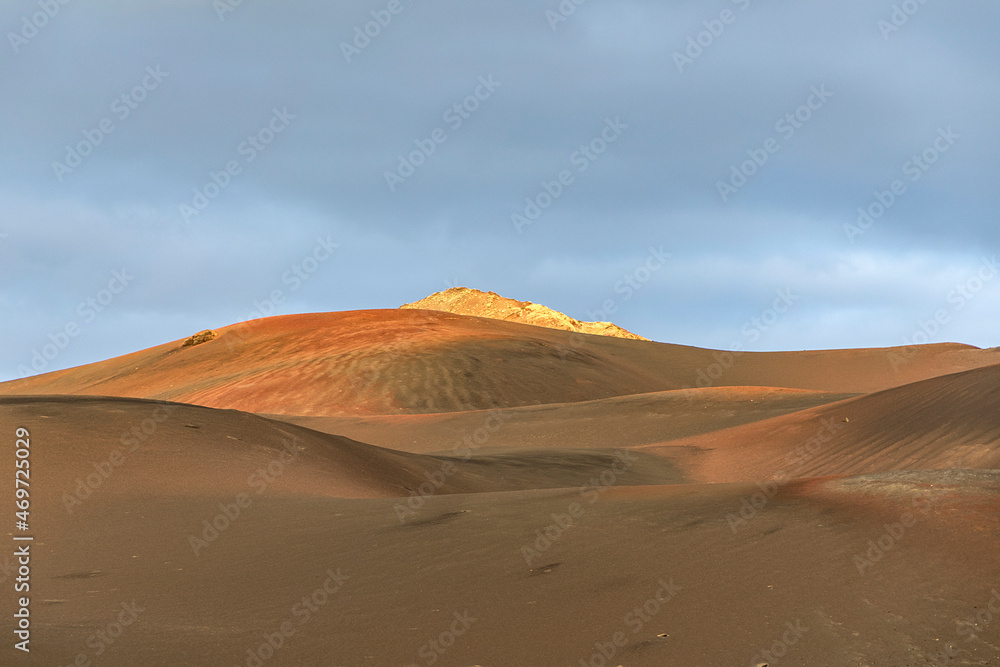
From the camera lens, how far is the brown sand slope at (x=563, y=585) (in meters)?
4.52

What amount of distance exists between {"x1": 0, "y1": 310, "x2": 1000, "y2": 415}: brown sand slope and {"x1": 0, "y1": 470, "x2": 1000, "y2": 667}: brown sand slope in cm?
2579

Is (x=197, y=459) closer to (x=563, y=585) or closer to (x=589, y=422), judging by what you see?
(x=563, y=585)

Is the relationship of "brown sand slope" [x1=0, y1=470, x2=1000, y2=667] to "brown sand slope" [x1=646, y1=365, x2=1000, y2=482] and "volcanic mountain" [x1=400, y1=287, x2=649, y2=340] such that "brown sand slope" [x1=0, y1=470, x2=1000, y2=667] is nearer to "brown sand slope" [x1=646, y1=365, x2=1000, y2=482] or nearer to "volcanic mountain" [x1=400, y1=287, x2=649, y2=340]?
"brown sand slope" [x1=646, y1=365, x2=1000, y2=482]

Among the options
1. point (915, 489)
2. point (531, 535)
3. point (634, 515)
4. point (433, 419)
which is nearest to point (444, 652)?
point (531, 535)

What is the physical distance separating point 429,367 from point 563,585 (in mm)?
32611

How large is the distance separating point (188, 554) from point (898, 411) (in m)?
12.5

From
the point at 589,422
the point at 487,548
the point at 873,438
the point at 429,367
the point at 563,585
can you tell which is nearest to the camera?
the point at 563,585

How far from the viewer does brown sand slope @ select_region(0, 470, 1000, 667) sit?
4.52 metres

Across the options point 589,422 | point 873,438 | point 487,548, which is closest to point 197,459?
point 487,548

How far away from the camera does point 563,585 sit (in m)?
5.50

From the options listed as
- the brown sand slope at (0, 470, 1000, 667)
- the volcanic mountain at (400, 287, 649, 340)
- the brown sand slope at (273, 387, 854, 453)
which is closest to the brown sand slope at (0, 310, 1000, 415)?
the brown sand slope at (273, 387, 854, 453)

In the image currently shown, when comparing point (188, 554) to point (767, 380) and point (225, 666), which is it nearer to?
point (225, 666)

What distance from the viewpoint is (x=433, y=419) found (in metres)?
25.7

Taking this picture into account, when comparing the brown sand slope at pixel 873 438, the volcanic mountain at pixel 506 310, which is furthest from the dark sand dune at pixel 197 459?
A: the volcanic mountain at pixel 506 310
